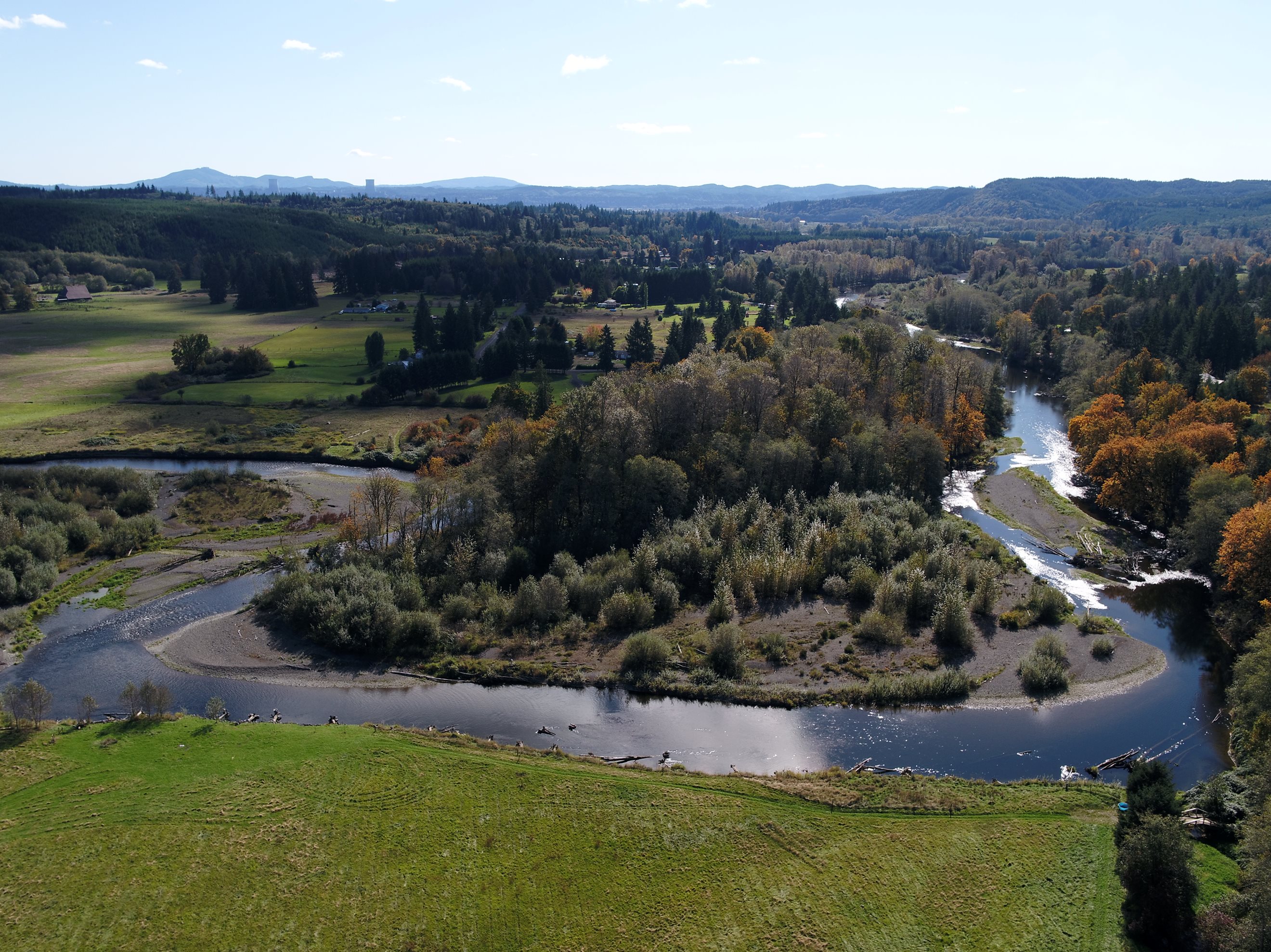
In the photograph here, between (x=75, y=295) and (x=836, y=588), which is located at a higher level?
(x=75, y=295)

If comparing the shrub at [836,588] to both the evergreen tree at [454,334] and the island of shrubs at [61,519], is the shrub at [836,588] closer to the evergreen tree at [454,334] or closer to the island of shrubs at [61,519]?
the island of shrubs at [61,519]

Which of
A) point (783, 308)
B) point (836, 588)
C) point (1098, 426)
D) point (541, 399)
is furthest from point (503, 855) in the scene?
point (783, 308)

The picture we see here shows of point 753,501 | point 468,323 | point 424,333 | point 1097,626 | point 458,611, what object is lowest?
point 1097,626

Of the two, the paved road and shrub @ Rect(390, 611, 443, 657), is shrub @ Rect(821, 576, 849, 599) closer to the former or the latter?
shrub @ Rect(390, 611, 443, 657)

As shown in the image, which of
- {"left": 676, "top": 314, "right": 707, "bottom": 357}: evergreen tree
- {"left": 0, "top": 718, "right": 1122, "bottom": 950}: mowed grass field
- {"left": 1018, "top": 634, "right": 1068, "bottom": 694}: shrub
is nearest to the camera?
{"left": 0, "top": 718, "right": 1122, "bottom": 950}: mowed grass field

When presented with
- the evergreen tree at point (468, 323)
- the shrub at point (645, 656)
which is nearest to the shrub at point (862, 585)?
the shrub at point (645, 656)

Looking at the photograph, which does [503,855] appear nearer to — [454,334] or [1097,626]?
[1097,626]

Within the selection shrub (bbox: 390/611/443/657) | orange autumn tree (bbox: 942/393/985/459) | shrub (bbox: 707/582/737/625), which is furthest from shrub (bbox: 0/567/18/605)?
orange autumn tree (bbox: 942/393/985/459)

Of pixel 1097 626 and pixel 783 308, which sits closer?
pixel 1097 626
